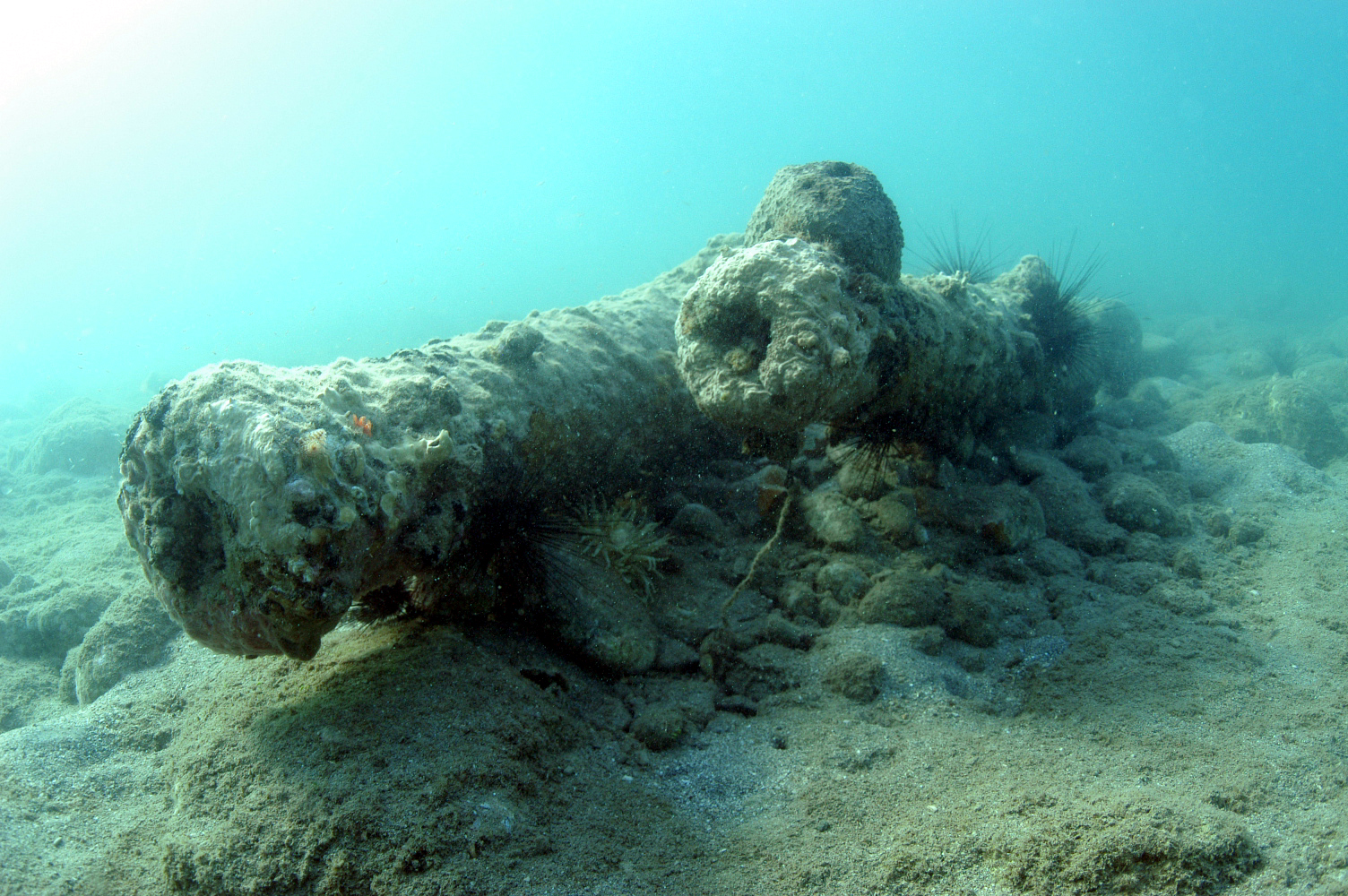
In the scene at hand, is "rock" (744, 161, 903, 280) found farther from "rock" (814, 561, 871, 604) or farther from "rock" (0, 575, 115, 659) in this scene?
"rock" (0, 575, 115, 659)

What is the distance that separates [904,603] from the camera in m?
4.01

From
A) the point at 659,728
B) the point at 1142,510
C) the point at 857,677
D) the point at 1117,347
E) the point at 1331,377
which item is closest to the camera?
the point at 659,728

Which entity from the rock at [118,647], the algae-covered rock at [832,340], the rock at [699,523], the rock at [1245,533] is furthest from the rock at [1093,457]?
the rock at [118,647]

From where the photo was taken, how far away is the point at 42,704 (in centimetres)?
496

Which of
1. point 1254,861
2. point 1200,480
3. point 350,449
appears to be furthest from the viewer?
point 1200,480

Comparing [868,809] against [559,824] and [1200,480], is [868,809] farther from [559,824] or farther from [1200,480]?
[1200,480]

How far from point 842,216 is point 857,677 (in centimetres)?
306

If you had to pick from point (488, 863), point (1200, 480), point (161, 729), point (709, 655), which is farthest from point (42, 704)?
point (1200, 480)

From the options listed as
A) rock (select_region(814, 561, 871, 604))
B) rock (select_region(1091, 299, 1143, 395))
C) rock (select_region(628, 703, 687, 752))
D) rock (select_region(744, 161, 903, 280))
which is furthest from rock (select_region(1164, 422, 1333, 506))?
rock (select_region(628, 703, 687, 752))

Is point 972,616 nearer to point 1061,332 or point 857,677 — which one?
point 857,677

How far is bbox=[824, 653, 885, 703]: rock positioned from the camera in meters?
3.43

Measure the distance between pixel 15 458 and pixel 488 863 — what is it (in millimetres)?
21484

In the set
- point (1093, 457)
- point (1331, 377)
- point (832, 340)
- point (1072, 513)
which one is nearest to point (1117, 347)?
point (1331, 377)

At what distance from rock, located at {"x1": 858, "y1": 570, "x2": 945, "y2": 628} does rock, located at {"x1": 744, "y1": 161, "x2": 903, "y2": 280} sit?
218 centimetres
